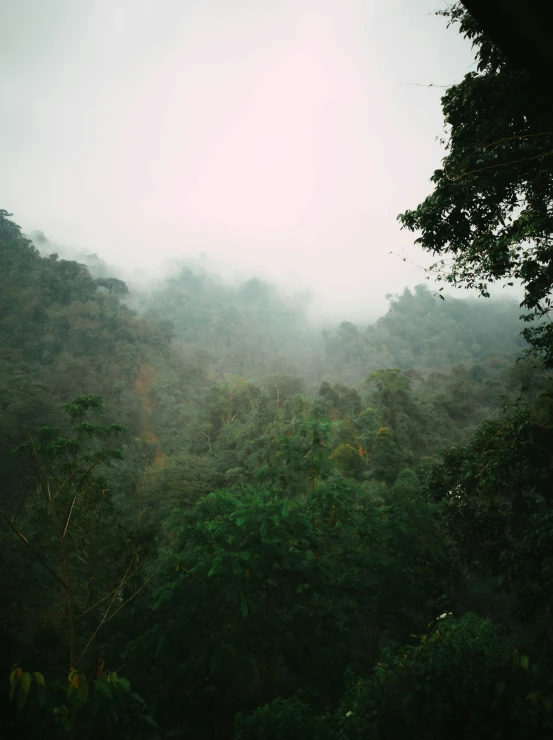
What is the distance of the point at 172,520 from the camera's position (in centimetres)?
786

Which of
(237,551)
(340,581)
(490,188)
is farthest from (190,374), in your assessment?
(490,188)

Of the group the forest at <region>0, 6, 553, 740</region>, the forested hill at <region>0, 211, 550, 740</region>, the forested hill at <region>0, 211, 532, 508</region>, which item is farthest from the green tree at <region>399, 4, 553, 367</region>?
the forested hill at <region>0, 211, 532, 508</region>

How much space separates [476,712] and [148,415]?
1407 inches

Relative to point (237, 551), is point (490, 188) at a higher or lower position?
higher

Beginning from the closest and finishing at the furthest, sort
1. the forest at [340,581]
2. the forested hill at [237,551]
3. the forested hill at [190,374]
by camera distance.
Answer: the forest at [340,581] < the forested hill at [237,551] < the forested hill at [190,374]

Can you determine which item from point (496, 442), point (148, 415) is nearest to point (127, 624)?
point (496, 442)

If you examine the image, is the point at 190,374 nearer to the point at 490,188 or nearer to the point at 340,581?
the point at 340,581

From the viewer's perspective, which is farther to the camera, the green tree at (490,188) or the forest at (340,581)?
the green tree at (490,188)

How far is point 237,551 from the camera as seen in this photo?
19.3 ft

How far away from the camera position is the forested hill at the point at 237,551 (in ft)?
13.7

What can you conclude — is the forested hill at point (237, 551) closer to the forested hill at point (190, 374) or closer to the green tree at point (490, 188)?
the forested hill at point (190, 374)

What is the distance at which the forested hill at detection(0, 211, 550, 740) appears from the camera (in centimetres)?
416

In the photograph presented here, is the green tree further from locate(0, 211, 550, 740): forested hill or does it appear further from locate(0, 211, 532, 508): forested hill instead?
locate(0, 211, 532, 508): forested hill

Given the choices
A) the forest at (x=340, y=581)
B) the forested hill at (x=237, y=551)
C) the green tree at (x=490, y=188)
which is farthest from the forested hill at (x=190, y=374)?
the green tree at (x=490, y=188)
